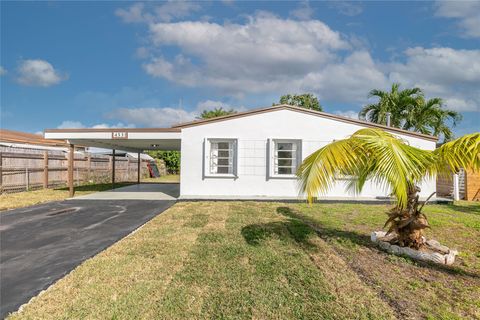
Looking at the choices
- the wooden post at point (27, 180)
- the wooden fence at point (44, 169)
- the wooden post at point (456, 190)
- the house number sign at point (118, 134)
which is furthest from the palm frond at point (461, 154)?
the wooden post at point (27, 180)

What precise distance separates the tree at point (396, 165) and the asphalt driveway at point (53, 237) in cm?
408

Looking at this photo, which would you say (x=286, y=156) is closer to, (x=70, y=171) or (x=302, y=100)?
(x=70, y=171)

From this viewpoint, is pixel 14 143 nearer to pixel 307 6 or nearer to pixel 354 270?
pixel 307 6

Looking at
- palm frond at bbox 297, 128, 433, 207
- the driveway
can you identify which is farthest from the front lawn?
palm frond at bbox 297, 128, 433, 207

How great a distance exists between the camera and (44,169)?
1472cm

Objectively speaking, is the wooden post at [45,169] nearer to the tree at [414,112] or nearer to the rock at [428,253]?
the rock at [428,253]

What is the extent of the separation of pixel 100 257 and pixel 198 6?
10878mm

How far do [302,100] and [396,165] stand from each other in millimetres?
30626

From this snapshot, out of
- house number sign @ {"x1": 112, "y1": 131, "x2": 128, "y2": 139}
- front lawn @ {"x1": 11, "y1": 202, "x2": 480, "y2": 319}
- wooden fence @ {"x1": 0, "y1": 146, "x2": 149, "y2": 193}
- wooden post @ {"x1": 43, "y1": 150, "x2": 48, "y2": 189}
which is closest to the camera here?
front lawn @ {"x1": 11, "y1": 202, "x2": 480, "y2": 319}

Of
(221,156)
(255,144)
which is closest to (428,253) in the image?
(255,144)

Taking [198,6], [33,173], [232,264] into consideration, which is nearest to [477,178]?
[232,264]

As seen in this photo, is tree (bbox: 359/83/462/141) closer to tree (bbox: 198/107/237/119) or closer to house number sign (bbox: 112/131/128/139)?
house number sign (bbox: 112/131/128/139)

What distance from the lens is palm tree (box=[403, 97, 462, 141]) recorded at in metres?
17.2

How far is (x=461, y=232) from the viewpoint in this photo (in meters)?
6.60
